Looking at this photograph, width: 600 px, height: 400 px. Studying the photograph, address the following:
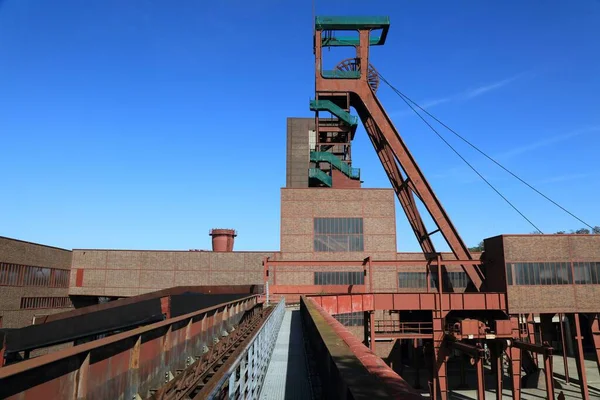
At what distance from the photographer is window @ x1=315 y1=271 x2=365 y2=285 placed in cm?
3650

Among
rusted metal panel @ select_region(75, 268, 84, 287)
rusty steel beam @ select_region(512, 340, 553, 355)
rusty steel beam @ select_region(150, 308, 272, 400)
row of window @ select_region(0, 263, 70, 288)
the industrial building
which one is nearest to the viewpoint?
rusty steel beam @ select_region(150, 308, 272, 400)

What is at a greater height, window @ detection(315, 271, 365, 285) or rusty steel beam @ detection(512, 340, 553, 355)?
window @ detection(315, 271, 365, 285)

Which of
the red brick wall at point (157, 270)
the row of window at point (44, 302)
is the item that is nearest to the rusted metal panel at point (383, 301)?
the red brick wall at point (157, 270)

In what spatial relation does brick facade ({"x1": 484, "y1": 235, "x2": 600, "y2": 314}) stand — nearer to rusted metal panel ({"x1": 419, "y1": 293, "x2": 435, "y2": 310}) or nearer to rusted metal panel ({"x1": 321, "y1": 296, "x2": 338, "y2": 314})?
rusted metal panel ({"x1": 419, "y1": 293, "x2": 435, "y2": 310})

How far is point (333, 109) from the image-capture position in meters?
36.4

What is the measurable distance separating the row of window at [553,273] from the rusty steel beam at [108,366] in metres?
23.6


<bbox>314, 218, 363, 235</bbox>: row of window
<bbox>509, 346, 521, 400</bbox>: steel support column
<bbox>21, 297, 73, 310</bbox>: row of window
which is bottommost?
<bbox>509, 346, 521, 400</bbox>: steel support column

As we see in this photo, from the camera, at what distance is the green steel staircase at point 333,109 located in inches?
1430

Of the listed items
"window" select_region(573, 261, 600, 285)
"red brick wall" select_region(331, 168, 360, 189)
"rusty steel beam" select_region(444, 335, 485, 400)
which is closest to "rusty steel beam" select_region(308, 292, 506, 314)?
"rusty steel beam" select_region(444, 335, 485, 400)

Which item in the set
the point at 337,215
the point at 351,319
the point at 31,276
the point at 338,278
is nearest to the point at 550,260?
the point at 351,319

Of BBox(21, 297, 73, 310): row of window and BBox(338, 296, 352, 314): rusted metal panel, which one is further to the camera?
BBox(21, 297, 73, 310): row of window

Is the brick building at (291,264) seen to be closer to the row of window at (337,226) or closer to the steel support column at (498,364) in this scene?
the row of window at (337,226)

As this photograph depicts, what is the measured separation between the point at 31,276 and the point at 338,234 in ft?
87.8

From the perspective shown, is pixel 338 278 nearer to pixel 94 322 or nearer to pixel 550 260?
pixel 550 260
